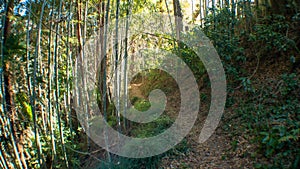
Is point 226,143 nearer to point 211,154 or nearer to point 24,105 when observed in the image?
point 211,154

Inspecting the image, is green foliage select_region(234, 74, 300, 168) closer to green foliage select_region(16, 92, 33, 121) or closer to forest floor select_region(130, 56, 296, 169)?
forest floor select_region(130, 56, 296, 169)

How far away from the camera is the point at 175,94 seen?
670 centimetres

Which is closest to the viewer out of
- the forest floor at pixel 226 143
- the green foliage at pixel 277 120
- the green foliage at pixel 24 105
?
the green foliage at pixel 277 120

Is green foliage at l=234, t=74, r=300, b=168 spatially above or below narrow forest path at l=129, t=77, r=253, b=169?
above

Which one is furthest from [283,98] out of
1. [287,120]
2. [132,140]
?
[132,140]

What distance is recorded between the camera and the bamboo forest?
11.4ft

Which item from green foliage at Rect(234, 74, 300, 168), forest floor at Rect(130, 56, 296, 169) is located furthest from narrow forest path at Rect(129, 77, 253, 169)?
green foliage at Rect(234, 74, 300, 168)

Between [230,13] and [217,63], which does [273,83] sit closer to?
[217,63]

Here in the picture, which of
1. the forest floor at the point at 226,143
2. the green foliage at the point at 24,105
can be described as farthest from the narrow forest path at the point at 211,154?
the green foliage at the point at 24,105

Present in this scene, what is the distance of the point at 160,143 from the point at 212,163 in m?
1.03

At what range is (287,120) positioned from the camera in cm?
314

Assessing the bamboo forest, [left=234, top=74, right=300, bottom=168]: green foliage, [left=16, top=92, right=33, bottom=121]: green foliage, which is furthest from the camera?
[left=16, top=92, right=33, bottom=121]: green foliage

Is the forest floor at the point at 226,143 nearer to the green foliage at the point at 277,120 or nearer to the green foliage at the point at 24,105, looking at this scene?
the green foliage at the point at 277,120

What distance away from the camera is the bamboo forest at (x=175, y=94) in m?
3.46
